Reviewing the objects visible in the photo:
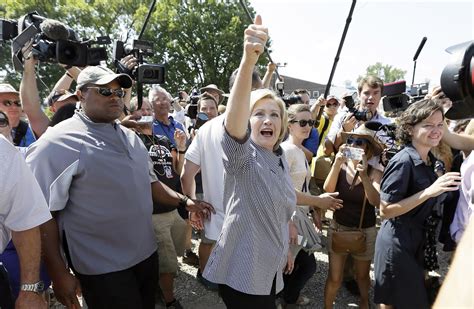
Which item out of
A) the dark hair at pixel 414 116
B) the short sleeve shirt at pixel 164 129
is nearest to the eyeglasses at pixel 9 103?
the short sleeve shirt at pixel 164 129

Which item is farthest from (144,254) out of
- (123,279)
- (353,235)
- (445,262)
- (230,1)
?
(230,1)

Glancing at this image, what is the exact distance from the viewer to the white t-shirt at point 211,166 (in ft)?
9.12

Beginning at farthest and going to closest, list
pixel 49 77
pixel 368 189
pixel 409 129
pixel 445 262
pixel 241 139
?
pixel 49 77 < pixel 445 262 < pixel 368 189 < pixel 409 129 < pixel 241 139

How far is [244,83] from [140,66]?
177 cm

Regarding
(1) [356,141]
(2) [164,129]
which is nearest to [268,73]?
(2) [164,129]

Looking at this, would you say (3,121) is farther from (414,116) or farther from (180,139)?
(414,116)

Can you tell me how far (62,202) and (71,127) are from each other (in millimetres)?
460

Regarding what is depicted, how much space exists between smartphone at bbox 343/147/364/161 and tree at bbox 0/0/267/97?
888 inches

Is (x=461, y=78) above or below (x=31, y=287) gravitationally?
above

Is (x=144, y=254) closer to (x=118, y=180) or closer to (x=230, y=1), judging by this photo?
(x=118, y=180)

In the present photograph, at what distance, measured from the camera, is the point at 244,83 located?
4.92 feet

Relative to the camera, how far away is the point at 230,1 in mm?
24688

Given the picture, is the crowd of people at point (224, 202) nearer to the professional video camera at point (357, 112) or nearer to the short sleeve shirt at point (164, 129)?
the professional video camera at point (357, 112)

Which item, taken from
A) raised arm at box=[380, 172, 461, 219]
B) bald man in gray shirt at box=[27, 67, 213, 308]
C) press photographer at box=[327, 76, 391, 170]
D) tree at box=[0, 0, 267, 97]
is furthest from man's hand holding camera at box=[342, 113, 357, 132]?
tree at box=[0, 0, 267, 97]
